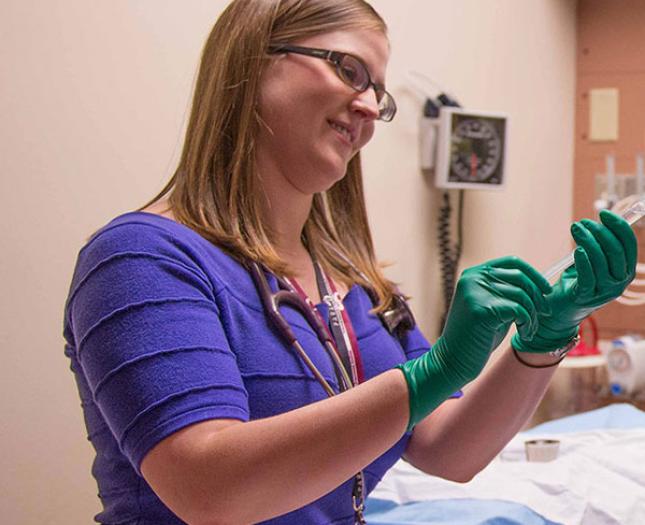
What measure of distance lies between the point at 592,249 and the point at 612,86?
117 inches

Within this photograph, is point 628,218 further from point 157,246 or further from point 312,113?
point 157,246

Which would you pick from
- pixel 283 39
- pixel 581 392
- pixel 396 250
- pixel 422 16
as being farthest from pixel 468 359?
pixel 581 392

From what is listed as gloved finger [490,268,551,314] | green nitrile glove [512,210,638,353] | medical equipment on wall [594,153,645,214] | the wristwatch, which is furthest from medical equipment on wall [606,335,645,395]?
gloved finger [490,268,551,314]

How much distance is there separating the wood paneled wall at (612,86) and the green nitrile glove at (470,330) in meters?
2.78

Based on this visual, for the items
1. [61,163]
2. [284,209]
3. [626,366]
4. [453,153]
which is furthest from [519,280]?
[626,366]

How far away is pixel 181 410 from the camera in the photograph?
947 millimetres

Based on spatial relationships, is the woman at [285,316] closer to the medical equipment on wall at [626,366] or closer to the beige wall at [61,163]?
the beige wall at [61,163]

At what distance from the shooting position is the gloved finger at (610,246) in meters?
1.06

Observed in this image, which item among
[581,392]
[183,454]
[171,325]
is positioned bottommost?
[581,392]

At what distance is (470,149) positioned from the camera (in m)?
2.88

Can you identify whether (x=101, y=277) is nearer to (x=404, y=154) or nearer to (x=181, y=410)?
(x=181, y=410)

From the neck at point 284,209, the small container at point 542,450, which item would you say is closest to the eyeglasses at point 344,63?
the neck at point 284,209

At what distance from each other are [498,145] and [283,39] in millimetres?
1840

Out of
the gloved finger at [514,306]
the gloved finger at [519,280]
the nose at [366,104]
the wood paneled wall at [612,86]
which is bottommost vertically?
the gloved finger at [514,306]
